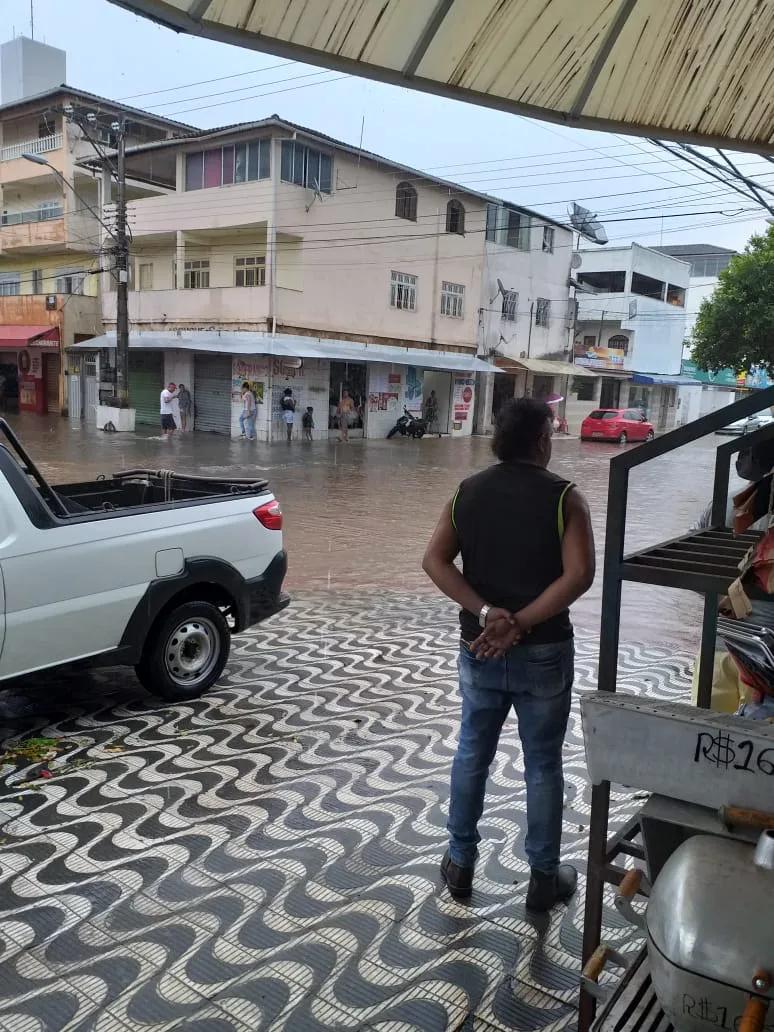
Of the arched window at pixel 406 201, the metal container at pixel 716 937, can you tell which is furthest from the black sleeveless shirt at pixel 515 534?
the arched window at pixel 406 201

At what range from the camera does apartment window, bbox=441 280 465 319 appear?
3284 cm

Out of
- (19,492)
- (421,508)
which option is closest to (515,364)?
(421,508)

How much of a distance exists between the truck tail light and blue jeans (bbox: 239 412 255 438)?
22.2 meters

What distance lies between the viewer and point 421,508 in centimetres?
1418

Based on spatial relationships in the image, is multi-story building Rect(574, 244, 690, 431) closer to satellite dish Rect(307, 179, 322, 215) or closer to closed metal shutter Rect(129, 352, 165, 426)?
satellite dish Rect(307, 179, 322, 215)

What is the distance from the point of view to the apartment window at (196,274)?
98.3 feet

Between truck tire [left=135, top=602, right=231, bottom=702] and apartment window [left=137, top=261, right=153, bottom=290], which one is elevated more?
apartment window [left=137, top=261, right=153, bottom=290]

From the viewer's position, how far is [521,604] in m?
2.86

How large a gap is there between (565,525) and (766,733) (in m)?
1.13

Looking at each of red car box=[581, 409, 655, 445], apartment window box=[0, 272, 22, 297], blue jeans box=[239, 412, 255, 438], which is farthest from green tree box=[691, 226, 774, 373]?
apartment window box=[0, 272, 22, 297]

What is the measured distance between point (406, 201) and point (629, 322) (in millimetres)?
19980

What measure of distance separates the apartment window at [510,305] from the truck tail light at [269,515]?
1255 inches

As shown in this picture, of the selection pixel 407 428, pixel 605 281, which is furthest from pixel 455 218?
pixel 605 281

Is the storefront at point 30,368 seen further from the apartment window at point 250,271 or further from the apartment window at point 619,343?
the apartment window at point 619,343
